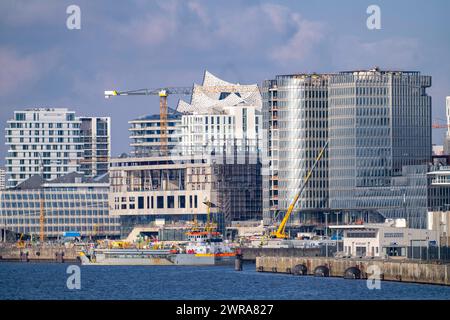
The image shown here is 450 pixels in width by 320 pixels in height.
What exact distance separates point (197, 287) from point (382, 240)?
35.9 metres

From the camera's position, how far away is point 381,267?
128375 millimetres

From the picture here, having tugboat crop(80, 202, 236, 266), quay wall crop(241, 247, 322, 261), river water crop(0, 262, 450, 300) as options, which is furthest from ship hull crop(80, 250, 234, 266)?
river water crop(0, 262, 450, 300)

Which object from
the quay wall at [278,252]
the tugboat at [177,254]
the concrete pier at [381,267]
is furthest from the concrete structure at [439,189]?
the concrete pier at [381,267]

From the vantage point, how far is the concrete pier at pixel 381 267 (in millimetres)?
117438

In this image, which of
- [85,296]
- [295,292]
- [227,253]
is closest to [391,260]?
[295,292]

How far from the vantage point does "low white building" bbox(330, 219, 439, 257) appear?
497ft

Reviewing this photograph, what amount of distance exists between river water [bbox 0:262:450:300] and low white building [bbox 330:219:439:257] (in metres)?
11.7

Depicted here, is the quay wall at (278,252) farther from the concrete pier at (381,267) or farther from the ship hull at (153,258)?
the concrete pier at (381,267)

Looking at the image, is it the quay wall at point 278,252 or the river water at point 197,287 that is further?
the quay wall at point 278,252

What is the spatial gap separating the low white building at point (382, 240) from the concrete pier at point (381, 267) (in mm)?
8332

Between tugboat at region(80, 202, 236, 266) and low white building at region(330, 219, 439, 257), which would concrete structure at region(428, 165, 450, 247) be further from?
low white building at region(330, 219, 439, 257)

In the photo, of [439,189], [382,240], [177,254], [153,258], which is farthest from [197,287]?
[439,189]
